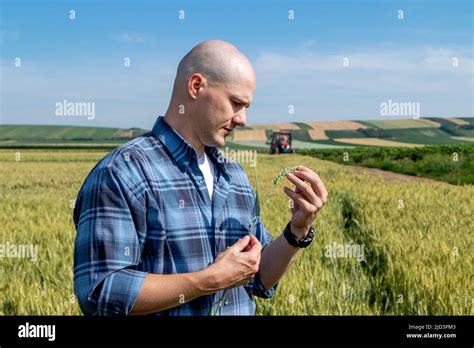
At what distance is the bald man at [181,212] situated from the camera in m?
1.75

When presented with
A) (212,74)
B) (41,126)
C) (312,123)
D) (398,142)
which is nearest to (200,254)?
(212,74)

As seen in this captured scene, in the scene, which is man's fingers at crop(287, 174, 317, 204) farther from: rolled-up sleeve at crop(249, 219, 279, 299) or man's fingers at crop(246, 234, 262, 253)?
rolled-up sleeve at crop(249, 219, 279, 299)

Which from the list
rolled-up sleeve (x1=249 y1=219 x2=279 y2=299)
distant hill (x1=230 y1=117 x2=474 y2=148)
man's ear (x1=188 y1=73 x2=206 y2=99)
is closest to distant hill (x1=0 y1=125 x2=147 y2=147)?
distant hill (x1=230 y1=117 x2=474 y2=148)

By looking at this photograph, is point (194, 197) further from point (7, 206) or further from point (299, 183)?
point (7, 206)

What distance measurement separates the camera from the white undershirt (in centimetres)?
202

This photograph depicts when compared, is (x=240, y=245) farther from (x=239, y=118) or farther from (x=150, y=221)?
(x=239, y=118)

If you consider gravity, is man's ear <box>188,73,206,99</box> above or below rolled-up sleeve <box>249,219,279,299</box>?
above

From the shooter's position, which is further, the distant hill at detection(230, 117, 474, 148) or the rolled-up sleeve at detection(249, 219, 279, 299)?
the distant hill at detection(230, 117, 474, 148)

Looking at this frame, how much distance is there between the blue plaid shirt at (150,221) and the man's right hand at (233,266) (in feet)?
0.55

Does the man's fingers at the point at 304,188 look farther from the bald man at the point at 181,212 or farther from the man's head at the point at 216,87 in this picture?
the man's head at the point at 216,87

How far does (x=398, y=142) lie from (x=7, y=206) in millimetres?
46243

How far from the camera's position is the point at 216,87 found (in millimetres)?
1818

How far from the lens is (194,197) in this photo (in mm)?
1931
